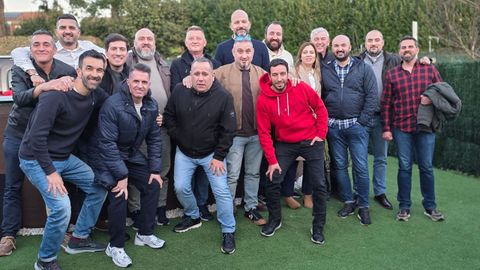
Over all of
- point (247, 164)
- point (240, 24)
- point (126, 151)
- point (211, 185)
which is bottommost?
point (211, 185)

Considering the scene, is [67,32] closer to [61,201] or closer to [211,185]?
[61,201]

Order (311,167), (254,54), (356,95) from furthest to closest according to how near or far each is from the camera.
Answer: (254,54) < (356,95) < (311,167)

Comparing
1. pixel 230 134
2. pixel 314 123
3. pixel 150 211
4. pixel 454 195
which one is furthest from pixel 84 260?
pixel 454 195

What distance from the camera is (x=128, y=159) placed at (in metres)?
4.05

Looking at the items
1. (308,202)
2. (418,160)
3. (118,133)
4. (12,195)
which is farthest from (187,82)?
(418,160)

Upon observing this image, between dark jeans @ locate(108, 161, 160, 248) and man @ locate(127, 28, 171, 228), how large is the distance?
375 mm

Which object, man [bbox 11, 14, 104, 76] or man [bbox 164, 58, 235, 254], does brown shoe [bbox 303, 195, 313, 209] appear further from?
man [bbox 11, 14, 104, 76]

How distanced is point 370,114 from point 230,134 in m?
1.64

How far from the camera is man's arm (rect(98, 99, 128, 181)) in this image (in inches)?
149

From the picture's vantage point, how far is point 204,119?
14.1ft

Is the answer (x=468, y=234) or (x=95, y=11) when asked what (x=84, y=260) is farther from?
(x=95, y=11)

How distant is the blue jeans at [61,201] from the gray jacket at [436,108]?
341 centimetres

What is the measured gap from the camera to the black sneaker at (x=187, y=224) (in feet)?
15.4

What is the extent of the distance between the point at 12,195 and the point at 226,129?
2.16m
